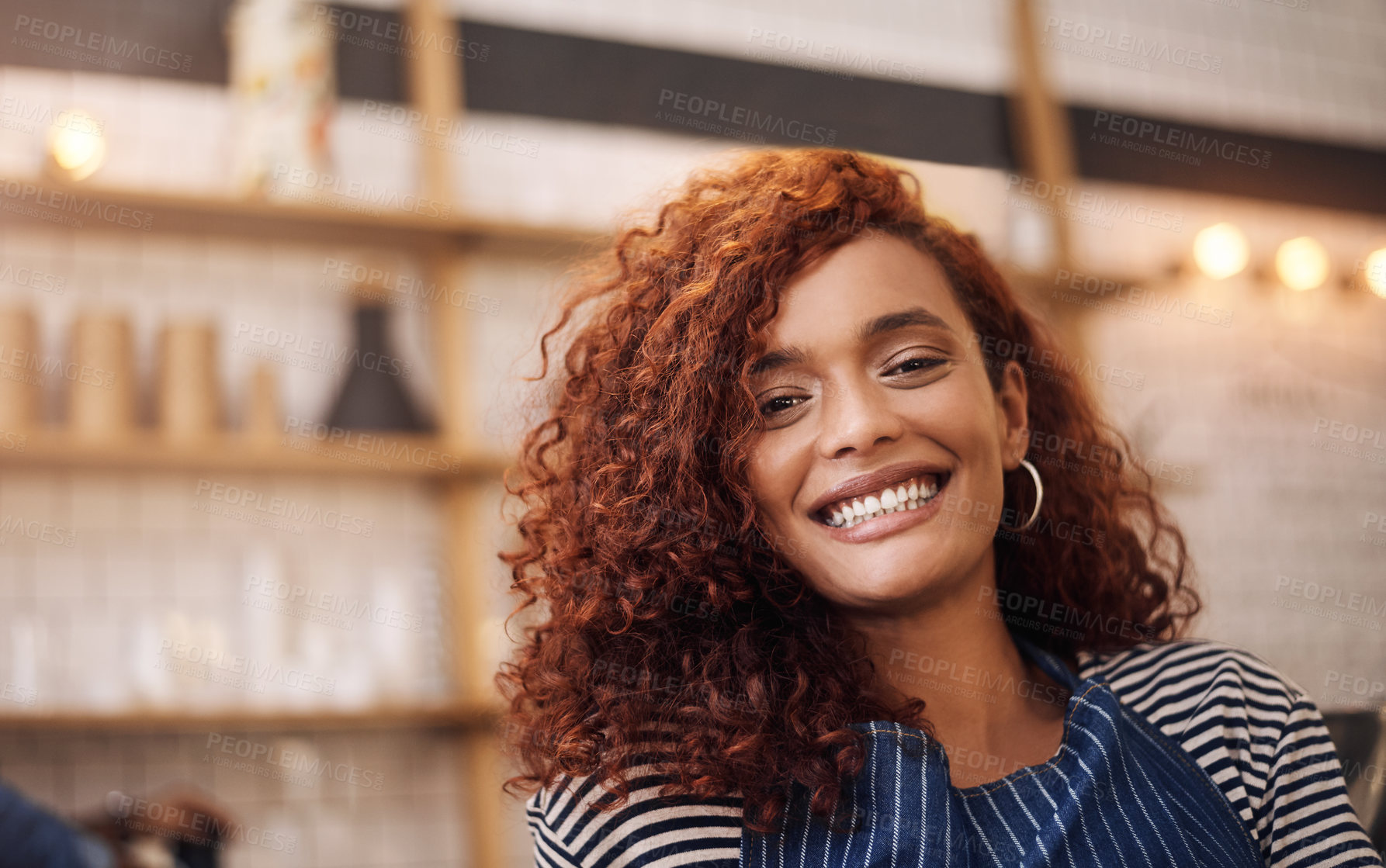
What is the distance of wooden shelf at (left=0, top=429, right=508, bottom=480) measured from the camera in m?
2.12

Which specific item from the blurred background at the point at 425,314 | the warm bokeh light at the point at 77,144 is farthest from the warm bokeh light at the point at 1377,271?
the warm bokeh light at the point at 77,144

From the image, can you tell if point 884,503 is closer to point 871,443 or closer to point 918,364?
point 871,443

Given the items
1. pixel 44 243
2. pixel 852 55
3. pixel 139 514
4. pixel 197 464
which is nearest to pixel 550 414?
pixel 197 464

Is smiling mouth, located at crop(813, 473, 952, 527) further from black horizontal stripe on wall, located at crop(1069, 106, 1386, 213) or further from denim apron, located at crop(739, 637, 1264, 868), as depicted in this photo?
black horizontal stripe on wall, located at crop(1069, 106, 1386, 213)

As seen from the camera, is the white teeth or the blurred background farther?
the blurred background

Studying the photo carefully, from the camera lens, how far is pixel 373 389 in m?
2.45

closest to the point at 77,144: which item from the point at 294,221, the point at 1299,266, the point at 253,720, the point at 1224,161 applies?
the point at 294,221

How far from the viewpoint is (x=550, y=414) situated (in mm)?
1401

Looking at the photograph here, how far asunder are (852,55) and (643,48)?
1.88ft

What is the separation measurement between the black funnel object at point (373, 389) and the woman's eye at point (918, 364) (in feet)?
4.86

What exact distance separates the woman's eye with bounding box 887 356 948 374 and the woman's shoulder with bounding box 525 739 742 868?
47 centimetres

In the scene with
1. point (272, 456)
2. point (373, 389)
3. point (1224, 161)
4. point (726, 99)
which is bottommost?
point (272, 456)

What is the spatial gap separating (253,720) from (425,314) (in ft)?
3.07

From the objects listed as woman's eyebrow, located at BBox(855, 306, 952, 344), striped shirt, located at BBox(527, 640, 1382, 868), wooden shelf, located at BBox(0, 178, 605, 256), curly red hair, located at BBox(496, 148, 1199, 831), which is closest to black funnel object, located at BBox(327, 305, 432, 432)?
wooden shelf, located at BBox(0, 178, 605, 256)
